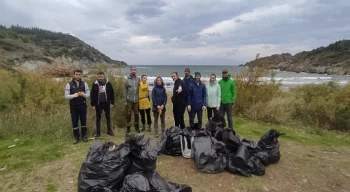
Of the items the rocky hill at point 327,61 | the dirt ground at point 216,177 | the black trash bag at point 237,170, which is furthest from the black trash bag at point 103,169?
the rocky hill at point 327,61

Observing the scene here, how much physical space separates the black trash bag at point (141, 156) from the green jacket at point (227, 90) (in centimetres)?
338

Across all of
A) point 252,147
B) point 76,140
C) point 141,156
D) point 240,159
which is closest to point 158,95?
point 76,140

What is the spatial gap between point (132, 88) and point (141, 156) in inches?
118

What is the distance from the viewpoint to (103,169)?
137 inches

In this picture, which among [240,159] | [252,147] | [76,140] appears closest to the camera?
[240,159]

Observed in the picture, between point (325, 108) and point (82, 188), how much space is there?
864 centimetres

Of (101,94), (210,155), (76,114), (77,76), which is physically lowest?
(210,155)

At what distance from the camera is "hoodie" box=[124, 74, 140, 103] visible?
644 centimetres

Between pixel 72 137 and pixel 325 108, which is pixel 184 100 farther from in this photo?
pixel 325 108

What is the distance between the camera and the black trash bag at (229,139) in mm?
4738

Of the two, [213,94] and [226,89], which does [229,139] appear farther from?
[226,89]

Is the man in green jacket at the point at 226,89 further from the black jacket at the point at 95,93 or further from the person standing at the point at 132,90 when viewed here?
the black jacket at the point at 95,93

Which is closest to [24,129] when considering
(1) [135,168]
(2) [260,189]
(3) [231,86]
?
(1) [135,168]

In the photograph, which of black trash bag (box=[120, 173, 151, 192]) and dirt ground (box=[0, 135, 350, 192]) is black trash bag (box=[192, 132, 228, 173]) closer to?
dirt ground (box=[0, 135, 350, 192])
